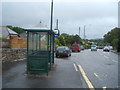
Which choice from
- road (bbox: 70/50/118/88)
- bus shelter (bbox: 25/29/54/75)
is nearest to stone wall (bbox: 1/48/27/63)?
bus shelter (bbox: 25/29/54/75)

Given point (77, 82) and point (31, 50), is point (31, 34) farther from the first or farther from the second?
point (77, 82)

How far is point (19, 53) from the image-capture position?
19.1m

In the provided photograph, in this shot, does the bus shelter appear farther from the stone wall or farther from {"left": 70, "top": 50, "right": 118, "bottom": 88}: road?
the stone wall

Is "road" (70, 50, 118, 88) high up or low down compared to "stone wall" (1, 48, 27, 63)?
down

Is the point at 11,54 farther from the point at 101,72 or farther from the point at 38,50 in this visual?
the point at 101,72

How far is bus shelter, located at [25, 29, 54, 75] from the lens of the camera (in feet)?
33.5

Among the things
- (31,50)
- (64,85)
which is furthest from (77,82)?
(31,50)

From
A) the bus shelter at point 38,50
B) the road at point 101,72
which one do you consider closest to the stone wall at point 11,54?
the bus shelter at point 38,50

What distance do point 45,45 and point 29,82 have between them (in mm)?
4010

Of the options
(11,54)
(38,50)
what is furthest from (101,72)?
(11,54)

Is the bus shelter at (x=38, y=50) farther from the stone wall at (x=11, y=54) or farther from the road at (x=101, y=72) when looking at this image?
the stone wall at (x=11, y=54)

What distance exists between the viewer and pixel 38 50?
476 inches

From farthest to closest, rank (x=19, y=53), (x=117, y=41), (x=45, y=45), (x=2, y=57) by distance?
(x=117, y=41) → (x=19, y=53) → (x=2, y=57) → (x=45, y=45)

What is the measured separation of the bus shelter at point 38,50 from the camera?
1021 centimetres
